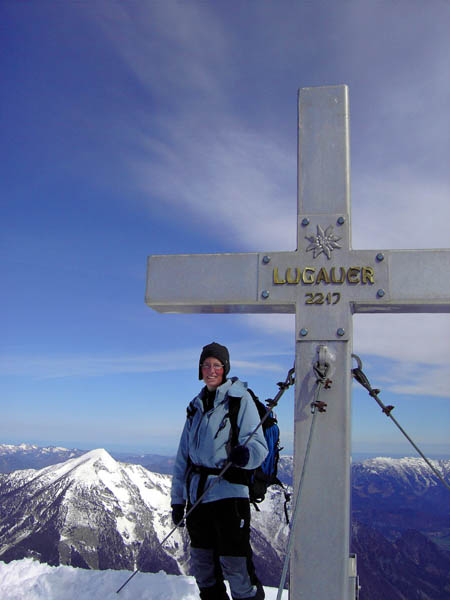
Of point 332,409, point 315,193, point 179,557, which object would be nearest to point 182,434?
point 332,409

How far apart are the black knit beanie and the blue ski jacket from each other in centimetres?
14

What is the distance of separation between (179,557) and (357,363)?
598ft

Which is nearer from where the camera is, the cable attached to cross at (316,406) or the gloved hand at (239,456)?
the cable attached to cross at (316,406)

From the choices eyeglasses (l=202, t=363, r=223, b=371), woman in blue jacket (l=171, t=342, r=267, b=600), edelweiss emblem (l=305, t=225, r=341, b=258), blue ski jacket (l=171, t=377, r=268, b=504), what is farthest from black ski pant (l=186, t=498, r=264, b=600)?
edelweiss emblem (l=305, t=225, r=341, b=258)

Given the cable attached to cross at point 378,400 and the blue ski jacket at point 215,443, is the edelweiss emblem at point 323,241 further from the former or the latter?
the blue ski jacket at point 215,443

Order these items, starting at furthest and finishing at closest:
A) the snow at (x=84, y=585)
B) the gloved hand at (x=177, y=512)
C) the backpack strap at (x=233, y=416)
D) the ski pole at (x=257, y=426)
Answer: the snow at (x=84, y=585), the gloved hand at (x=177, y=512), the backpack strap at (x=233, y=416), the ski pole at (x=257, y=426)

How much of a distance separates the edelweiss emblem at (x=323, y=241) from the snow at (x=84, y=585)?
459 cm

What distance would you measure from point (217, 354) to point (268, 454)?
966 mm

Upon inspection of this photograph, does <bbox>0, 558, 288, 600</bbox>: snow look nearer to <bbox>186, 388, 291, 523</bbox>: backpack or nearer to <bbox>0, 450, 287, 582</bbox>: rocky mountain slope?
<bbox>186, 388, 291, 523</bbox>: backpack

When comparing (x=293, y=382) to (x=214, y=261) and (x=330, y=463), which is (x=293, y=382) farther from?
(x=214, y=261)

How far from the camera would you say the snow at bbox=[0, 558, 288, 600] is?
5598mm

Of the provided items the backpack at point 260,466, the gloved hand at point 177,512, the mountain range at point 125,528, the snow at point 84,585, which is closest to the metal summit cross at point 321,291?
the backpack at point 260,466

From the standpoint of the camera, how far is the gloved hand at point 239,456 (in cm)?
347

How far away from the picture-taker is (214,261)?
12.0ft
